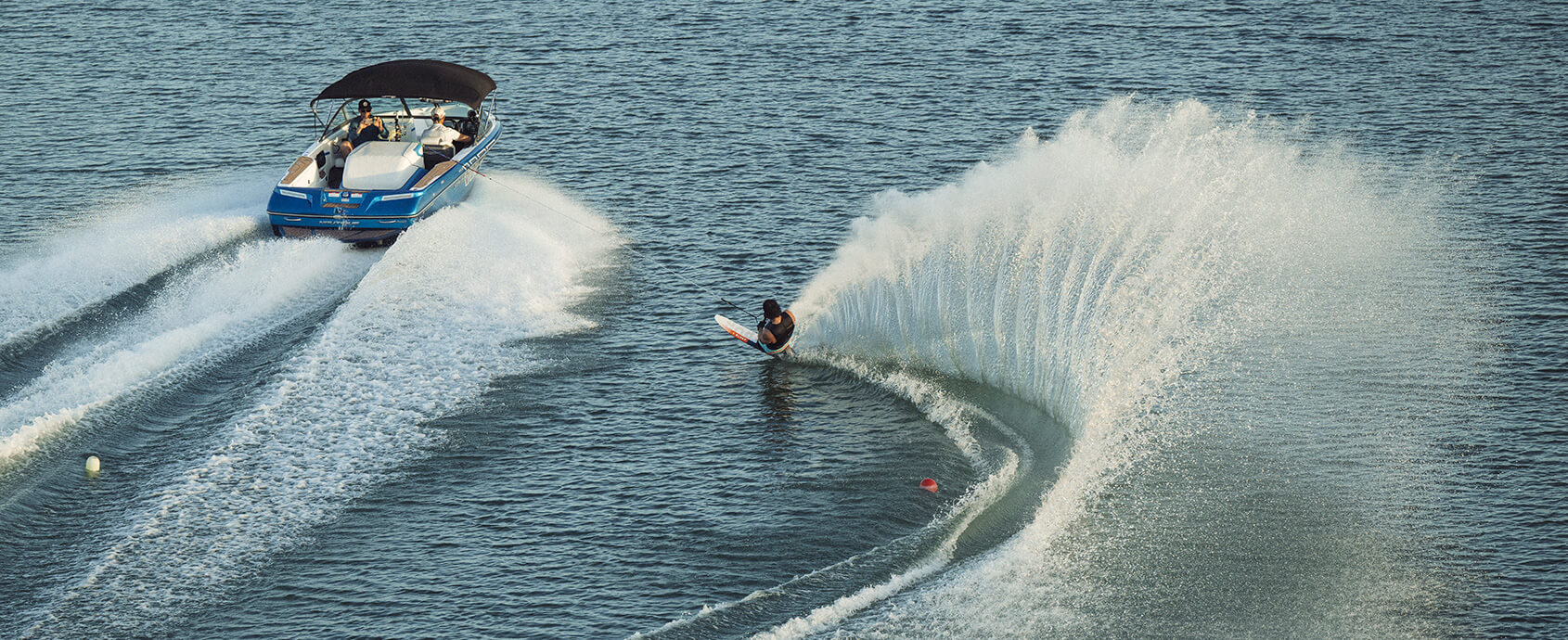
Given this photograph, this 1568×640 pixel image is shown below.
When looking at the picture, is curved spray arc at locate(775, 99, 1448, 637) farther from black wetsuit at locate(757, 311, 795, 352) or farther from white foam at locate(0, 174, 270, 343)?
white foam at locate(0, 174, 270, 343)

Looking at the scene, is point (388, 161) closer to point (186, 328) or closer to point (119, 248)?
point (119, 248)

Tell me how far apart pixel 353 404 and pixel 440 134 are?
1381 cm

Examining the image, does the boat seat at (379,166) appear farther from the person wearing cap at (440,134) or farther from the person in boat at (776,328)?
the person in boat at (776,328)

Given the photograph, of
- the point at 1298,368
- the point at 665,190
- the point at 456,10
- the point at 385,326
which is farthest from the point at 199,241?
the point at 456,10

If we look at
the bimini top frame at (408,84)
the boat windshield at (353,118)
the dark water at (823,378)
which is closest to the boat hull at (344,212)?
the dark water at (823,378)

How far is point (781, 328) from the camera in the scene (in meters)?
27.4

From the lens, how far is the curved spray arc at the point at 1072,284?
25.4 metres

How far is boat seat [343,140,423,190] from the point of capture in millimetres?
34500

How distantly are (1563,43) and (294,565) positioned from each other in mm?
44087

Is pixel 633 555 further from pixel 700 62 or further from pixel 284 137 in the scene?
pixel 700 62

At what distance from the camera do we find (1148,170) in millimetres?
29219

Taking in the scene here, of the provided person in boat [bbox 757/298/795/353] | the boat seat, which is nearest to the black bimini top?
the boat seat

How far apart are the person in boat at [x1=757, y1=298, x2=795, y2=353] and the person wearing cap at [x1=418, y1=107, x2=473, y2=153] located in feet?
43.3

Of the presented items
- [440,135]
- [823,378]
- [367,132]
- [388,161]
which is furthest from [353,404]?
[440,135]
